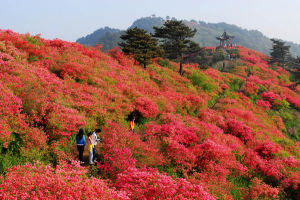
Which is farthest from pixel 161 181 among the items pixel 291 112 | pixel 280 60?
pixel 280 60

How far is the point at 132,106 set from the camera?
1355cm

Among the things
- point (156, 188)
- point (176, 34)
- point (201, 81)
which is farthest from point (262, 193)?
point (176, 34)

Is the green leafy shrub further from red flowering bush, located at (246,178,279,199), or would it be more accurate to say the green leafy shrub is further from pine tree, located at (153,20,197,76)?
red flowering bush, located at (246,178,279,199)

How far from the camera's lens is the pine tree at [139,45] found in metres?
22.7

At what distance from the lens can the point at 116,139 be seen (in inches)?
338

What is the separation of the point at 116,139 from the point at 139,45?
1637 cm

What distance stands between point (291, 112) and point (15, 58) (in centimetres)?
2917

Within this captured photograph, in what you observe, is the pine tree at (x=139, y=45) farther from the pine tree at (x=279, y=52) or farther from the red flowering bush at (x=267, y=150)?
the pine tree at (x=279, y=52)

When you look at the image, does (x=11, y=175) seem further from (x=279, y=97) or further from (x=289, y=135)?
(x=279, y=97)

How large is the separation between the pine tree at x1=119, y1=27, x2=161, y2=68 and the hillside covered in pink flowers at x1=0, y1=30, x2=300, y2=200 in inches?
98.2

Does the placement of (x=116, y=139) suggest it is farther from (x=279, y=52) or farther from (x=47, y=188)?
(x=279, y=52)

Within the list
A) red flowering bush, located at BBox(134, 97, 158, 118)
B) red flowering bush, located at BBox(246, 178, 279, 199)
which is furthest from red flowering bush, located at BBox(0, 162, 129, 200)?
red flowering bush, located at BBox(134, 97, 158, 118)

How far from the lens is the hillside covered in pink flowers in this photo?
5602mm

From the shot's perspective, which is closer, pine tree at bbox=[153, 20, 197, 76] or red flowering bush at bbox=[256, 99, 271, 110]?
red flowering bush at bbox=[256, 99, 271, 110]
